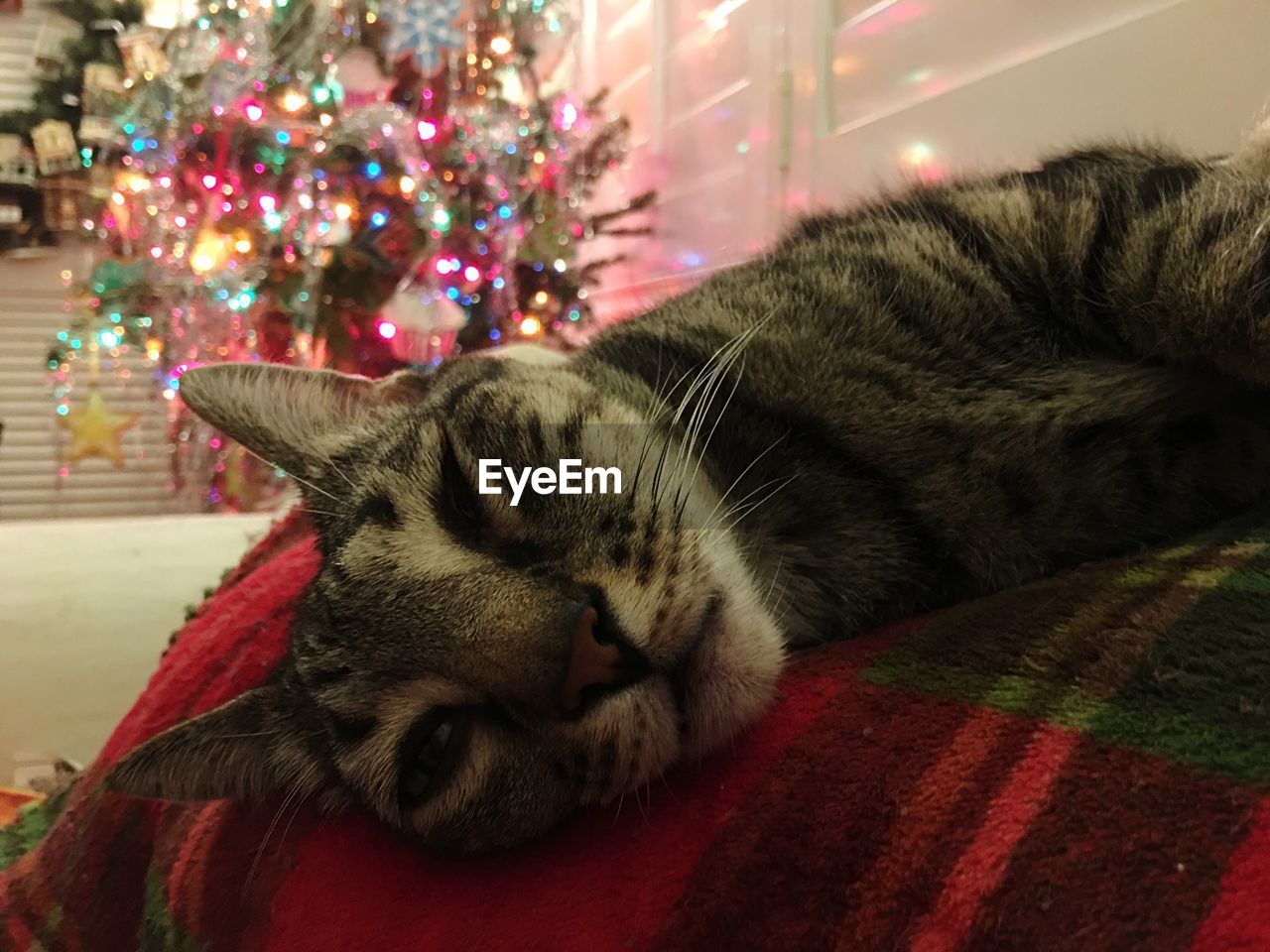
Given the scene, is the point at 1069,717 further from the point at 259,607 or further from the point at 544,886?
the point at 259,607

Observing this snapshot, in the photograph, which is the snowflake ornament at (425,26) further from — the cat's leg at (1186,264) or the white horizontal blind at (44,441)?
the white horizontal blind at (44,441)

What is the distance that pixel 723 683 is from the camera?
69 cm

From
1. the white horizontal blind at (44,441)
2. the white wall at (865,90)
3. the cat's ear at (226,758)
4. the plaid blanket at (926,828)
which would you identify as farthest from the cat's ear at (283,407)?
the white horizontal blind at (44,441)

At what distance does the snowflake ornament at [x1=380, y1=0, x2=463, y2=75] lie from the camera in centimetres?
279

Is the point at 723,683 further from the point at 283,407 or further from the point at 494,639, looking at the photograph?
the point at 283,407

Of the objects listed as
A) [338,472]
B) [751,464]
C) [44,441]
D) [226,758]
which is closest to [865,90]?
[751,464]

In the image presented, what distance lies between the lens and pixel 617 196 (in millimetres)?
4355

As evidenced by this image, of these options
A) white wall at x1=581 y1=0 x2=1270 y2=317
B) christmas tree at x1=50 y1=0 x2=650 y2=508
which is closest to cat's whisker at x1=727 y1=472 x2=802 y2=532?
white wall at x1=581 y1=0 x2=1270 y2=317

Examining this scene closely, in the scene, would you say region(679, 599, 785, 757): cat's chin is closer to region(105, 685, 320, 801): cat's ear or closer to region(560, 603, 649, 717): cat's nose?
region(560, 603, 649, 717): cat's nose

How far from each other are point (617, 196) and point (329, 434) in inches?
143

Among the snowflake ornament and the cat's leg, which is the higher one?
the snowflake ornament

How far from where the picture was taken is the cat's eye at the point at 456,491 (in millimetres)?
794

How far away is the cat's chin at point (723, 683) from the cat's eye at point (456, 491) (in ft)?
0.79

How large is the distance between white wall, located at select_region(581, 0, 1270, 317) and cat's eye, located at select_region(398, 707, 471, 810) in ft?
3.28
